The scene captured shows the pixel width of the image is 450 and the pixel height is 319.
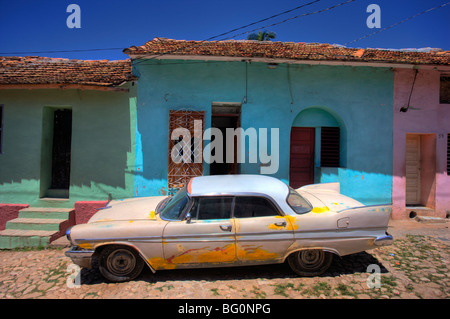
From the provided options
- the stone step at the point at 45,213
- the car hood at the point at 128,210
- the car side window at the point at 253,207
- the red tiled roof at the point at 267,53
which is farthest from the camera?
the red tiled roof at the point at 267,53

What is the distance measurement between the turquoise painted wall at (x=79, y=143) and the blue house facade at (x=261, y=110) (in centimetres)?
38

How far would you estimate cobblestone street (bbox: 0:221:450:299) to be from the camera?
3.20 metres

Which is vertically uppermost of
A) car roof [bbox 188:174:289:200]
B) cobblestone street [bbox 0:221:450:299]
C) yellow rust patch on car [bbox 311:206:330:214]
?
car roof [bbox 188:174:289:200]

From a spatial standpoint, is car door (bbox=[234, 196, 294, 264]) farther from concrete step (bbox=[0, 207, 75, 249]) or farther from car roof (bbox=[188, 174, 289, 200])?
concrete step (bbox=[0, 207, 75, 249])

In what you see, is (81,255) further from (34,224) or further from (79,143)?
(79,143)

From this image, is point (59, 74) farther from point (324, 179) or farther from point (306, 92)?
point (324, 179)

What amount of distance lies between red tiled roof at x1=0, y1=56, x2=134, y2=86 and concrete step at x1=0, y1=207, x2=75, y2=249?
300 cm

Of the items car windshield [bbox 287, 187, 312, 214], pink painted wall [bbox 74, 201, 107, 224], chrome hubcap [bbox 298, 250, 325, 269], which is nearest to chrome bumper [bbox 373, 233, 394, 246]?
chrome hubcap [bbox 298, 250, 325, 269]

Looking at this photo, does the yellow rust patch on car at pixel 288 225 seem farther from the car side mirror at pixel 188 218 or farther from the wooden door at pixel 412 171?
the wooden door at pixel 412 171

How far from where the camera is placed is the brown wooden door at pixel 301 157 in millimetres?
6855

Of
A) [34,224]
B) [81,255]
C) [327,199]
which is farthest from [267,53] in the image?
[34,224]

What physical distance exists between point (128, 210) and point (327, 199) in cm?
314

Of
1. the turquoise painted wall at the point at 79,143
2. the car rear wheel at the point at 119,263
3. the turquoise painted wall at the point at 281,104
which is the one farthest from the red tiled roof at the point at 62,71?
the car rear wheel at the point at 119,263

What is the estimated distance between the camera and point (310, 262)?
3.54m
